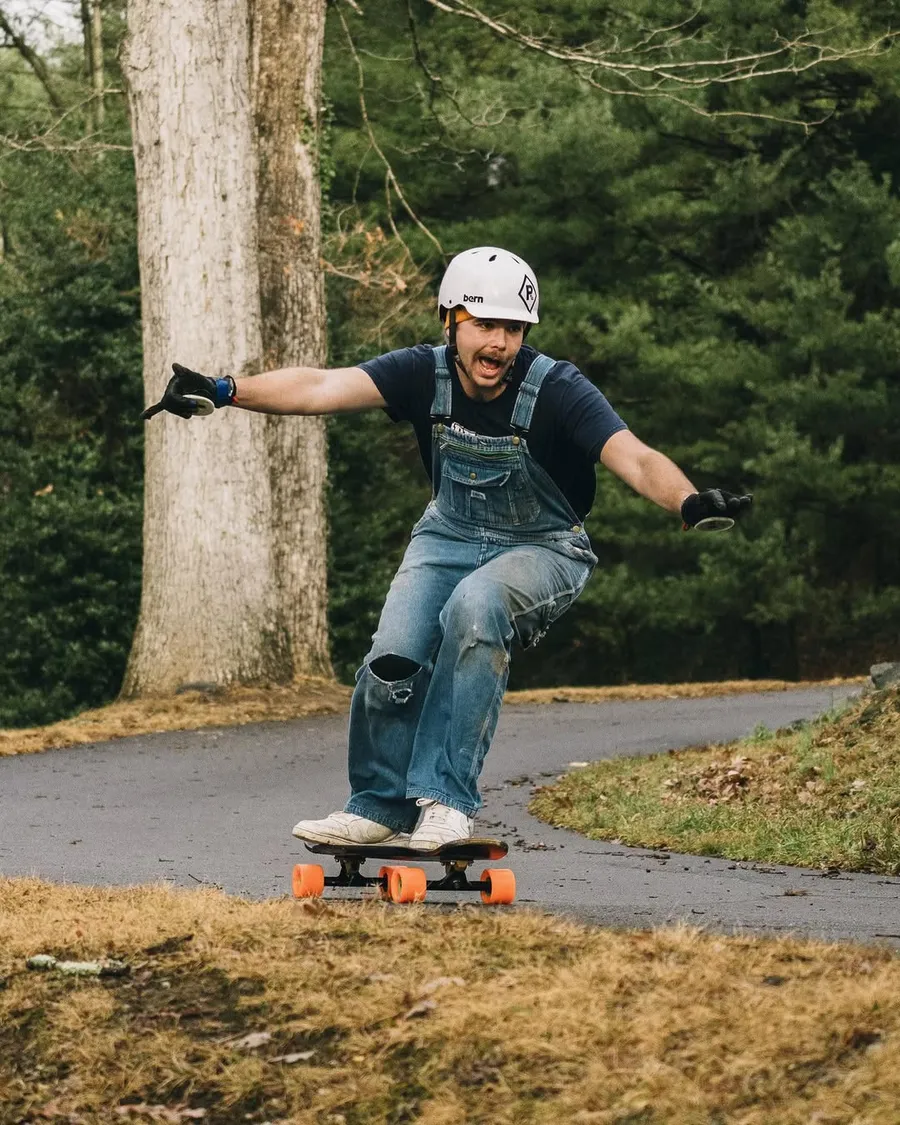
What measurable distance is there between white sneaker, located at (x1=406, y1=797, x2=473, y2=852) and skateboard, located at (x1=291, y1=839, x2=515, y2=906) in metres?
0.03

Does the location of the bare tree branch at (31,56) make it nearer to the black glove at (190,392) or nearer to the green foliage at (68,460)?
the green foliage at (68,460)

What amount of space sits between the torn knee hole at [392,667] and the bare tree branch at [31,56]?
93.2 ft

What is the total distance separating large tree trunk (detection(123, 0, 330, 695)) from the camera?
15.4m

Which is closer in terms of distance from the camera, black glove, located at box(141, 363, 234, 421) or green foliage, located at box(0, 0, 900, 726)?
black glove, located at box(141, 363, 234, 421)

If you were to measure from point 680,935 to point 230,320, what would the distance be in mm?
11192

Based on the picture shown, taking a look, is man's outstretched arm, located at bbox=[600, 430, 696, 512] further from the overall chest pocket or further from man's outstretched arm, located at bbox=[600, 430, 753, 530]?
the overall chest pocket

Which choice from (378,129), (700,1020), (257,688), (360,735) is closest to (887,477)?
(378,129)

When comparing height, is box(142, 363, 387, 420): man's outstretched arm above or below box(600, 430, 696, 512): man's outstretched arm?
above

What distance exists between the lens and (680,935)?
16.2 feet

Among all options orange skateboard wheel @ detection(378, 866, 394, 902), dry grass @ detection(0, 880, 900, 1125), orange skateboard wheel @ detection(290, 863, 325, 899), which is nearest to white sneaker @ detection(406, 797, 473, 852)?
orange skateboard wheel @ detection(378, 866, 394, 902)

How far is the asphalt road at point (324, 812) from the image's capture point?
22.3ft

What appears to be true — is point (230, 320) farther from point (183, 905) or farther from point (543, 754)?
point (183, 905)

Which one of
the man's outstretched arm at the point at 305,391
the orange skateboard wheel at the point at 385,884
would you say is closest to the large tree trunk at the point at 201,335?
the man's outstretched arm at the point at 305,391

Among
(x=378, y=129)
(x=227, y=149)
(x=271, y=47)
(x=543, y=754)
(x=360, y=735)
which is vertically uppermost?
(x=378, y=129)
